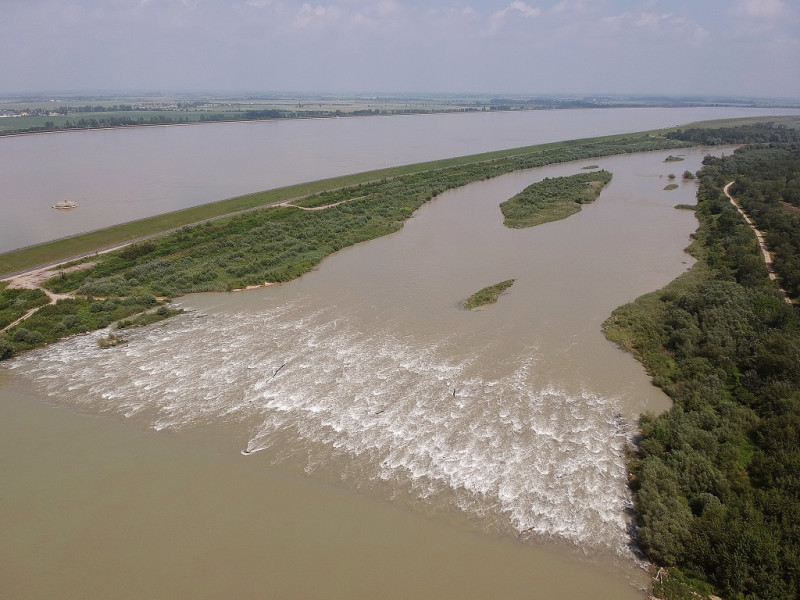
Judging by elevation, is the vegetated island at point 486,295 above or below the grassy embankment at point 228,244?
below

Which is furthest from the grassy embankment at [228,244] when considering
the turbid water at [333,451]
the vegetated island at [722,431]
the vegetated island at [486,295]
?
the vegetated island at [722,431]

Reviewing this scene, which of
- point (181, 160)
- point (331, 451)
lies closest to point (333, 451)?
point (331, 451)

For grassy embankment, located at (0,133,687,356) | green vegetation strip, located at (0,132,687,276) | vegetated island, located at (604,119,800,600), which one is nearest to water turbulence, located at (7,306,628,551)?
vegetated island, located at (604,119,800,600)

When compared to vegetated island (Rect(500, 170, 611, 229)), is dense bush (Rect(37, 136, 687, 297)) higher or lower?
lower

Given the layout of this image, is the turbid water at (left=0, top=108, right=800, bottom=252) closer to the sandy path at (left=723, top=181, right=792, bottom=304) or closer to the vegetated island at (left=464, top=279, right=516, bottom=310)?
the vegetated island at (left=464, top=279, right=516, bottom=310)

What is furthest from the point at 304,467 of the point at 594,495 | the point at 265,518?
the point at 594,495

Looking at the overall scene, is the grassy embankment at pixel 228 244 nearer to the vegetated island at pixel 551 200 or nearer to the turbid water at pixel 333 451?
the turbid water at pixel 333 451
